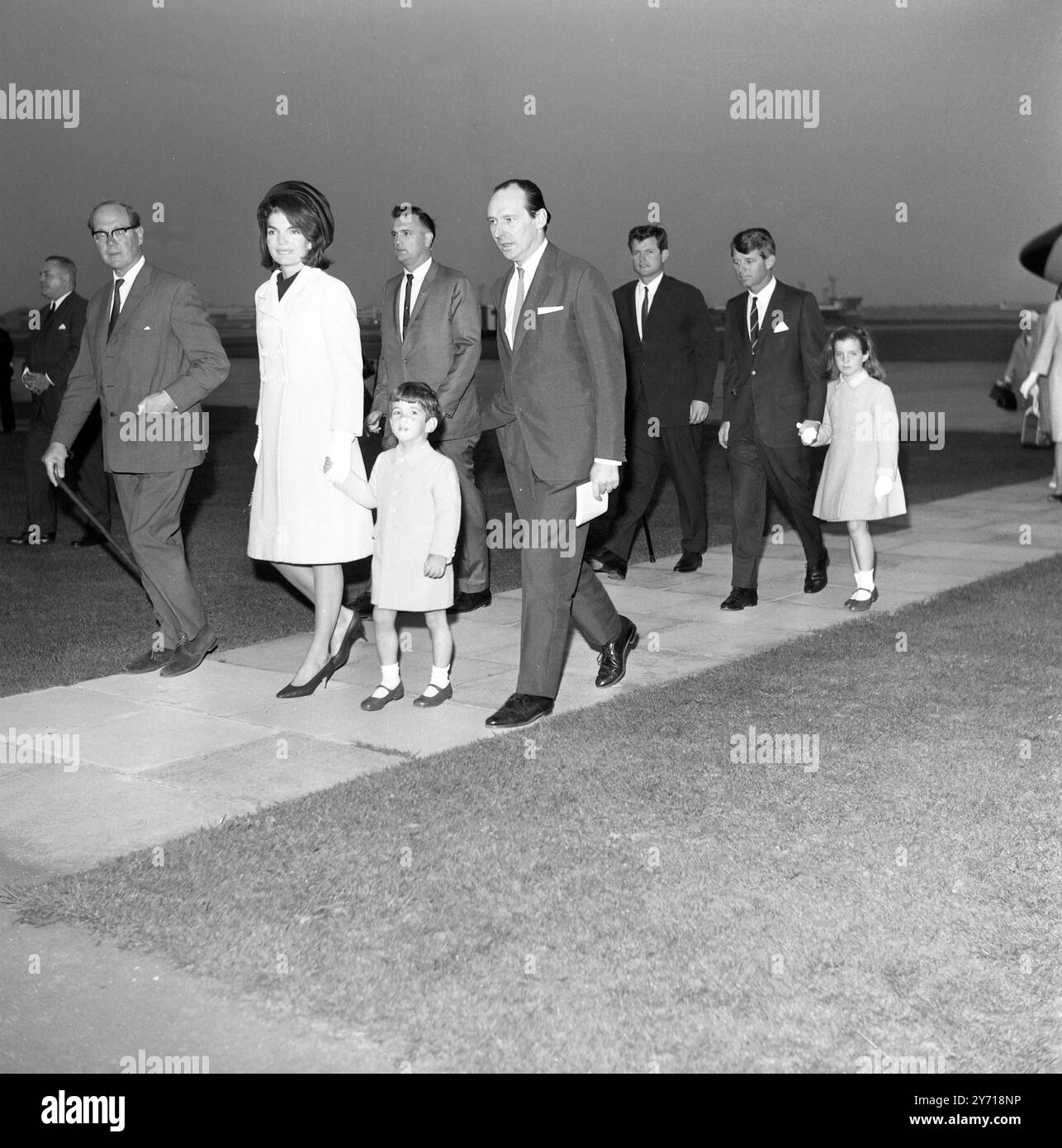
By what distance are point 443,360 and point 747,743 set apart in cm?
325

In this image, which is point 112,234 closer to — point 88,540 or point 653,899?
point 653,899

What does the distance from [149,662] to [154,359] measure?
142 centimetres

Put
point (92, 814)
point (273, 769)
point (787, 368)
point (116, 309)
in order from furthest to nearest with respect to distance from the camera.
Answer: point (787, 368) < point (116, 309) < point (273, 769) < point (92, 814)

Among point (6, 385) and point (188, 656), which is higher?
point (6, 385)

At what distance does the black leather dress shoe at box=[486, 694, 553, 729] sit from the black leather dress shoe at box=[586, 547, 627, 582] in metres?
3.60

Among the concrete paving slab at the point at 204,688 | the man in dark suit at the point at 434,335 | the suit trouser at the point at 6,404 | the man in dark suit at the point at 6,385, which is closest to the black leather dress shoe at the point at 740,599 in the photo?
the man in dark suit at the point at 434,335

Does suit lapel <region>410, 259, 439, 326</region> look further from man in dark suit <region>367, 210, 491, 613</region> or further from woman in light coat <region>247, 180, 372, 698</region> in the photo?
woman in light coat <region>247, 180, 372, 698</region>

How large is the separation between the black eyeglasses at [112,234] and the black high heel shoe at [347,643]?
1964 millimetres

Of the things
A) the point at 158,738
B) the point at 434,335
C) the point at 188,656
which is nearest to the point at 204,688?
the point at 188,656

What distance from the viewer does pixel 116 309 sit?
6.76 meters

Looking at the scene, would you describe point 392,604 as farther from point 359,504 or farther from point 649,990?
point 649,990

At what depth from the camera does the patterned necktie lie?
5.86 m

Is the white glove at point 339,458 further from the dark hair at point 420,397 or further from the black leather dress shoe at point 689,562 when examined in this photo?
the black leather dress shoe at point 689,562
